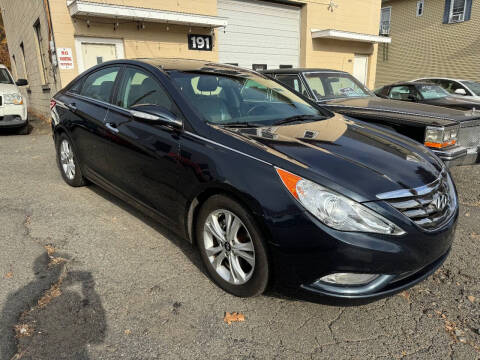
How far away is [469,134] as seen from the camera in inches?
172

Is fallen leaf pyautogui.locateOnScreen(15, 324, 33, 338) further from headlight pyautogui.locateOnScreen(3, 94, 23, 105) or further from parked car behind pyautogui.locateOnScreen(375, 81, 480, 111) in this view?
parked car behind pyautogui.locateOnScreen(375, 81, 480, 111)

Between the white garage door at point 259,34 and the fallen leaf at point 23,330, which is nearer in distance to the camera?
the fallen leaf at point 23,330

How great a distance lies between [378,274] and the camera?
2021 millimetres

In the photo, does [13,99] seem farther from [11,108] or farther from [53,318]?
[53,318]

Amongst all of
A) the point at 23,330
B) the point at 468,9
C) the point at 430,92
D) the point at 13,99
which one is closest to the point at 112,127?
the point at 23,330

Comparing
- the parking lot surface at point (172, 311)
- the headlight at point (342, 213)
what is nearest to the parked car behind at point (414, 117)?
the parking lot surface at point (172, 311)

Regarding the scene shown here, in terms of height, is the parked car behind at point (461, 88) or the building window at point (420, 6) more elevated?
Answer: the building window at point (420, 6)

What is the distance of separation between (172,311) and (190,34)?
10194 mm

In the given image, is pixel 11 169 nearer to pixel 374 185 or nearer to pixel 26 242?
pixel 26 242

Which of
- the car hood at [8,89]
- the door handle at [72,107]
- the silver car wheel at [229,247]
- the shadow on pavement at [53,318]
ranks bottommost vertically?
the shadow on pavement at [53,318]

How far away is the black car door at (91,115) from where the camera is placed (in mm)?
3627

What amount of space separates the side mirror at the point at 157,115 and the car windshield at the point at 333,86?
3.44m

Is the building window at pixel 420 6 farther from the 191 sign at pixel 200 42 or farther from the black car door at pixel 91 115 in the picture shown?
the black car door at pixel 91 115

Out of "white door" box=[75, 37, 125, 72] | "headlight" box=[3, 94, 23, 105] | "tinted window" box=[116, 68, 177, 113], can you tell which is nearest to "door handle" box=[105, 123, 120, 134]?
"tinted window" box=[116, 68, 177, 113]
